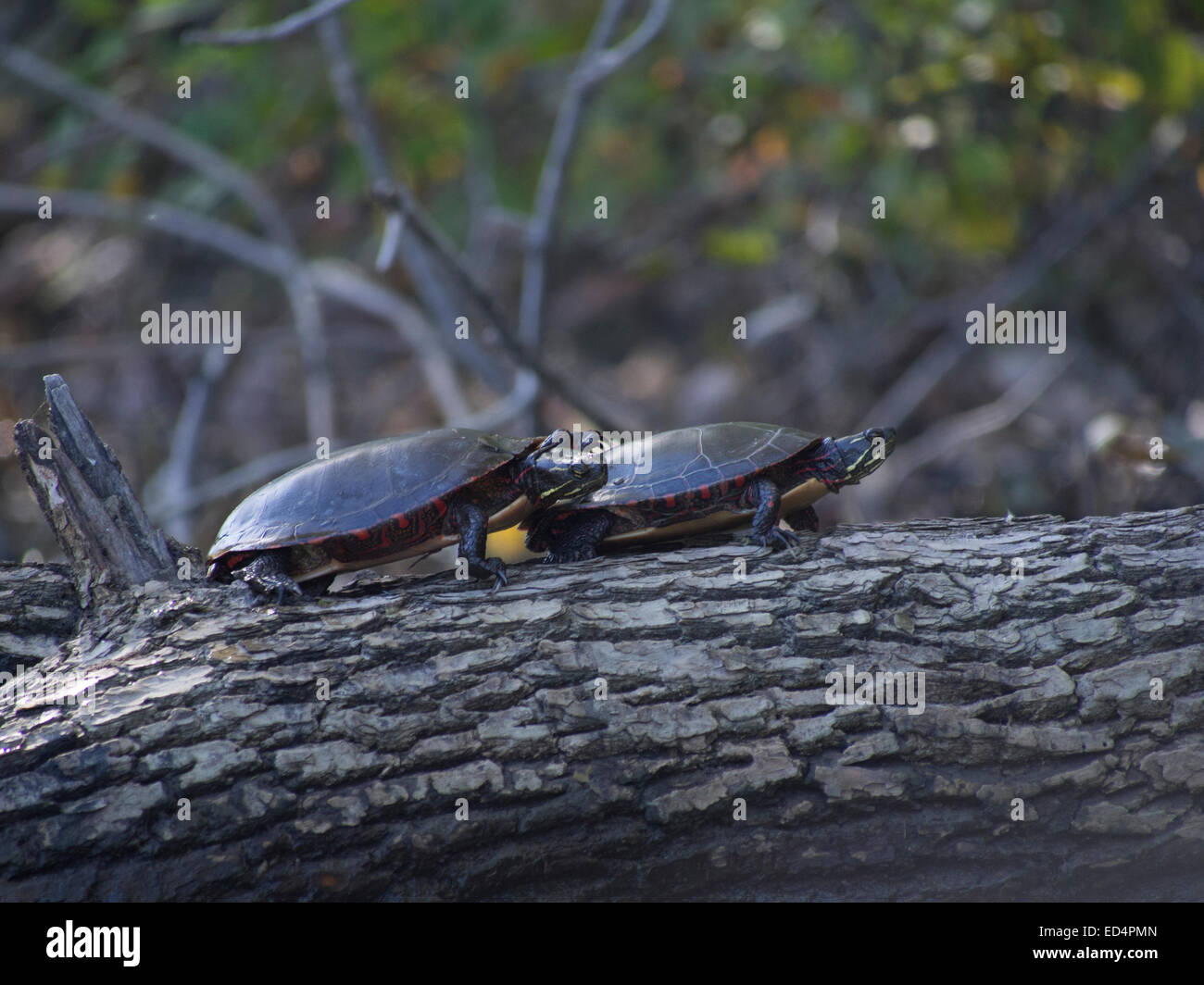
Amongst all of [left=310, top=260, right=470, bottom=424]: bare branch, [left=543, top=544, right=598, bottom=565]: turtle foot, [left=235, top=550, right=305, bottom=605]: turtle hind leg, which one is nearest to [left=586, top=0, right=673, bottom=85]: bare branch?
[left=310, top=260, right=470, bottom=424]: bare branch

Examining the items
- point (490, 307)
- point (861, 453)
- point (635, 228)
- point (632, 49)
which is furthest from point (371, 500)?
point (635, 228)

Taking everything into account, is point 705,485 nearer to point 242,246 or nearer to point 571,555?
point 571,555

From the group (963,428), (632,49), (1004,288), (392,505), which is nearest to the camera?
(392,505)

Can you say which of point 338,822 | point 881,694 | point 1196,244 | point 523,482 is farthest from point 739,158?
point 338,822

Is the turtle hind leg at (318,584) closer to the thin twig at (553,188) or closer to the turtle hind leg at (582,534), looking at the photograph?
the turtle hind leg at (582,534)

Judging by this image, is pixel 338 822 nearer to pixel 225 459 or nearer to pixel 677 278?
pixel 225 459

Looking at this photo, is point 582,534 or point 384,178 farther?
point 384,178

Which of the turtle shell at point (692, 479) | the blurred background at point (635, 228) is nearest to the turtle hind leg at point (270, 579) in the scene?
the turtle shell at point (692, 479)
